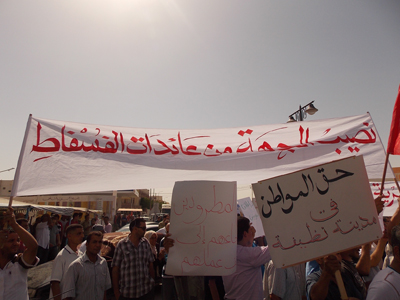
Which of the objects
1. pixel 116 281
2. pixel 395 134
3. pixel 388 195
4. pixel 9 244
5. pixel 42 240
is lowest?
pixel 116 281

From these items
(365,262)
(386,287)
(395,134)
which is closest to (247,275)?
(365,262)

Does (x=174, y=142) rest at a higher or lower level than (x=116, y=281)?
higher

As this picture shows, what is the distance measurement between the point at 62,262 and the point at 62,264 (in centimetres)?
2

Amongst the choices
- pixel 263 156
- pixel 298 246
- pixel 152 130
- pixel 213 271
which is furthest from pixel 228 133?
pixel 298 246

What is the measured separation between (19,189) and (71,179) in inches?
20.9

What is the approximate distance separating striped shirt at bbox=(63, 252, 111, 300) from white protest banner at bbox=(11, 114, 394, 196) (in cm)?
99

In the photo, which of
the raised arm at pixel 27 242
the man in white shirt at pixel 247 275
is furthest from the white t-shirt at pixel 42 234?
the man in white shirt at pixel 247 275

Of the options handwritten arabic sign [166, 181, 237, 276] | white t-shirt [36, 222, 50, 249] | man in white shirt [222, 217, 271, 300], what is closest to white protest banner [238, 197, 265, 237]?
man in white shirt [222, 217, 271, 300]

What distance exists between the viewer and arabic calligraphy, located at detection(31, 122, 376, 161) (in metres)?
3.72

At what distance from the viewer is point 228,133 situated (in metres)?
4.29

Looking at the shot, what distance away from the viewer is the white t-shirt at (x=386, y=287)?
6.06 feet

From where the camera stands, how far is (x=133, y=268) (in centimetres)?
391

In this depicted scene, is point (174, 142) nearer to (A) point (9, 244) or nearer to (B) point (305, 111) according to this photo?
(A) point (9, 244)

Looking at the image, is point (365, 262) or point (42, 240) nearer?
point (365, 262)
